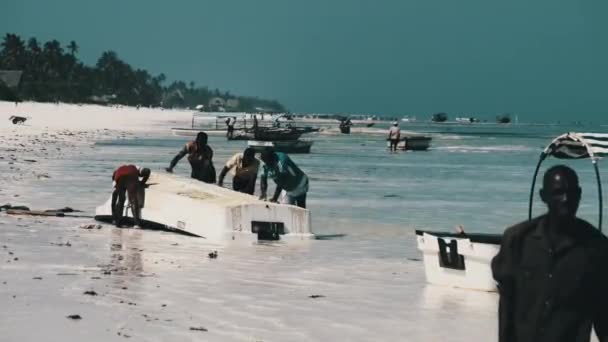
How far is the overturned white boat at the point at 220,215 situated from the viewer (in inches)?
599

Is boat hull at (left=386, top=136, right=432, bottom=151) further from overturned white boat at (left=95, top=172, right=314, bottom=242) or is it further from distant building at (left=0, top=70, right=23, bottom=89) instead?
distant building at (left=0, top=70, right=23, bottom=89)

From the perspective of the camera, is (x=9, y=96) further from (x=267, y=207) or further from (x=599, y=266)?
(x=599, y=266)

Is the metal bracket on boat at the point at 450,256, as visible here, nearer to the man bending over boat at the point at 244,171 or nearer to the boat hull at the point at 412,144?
the man bending over boat at the point at 244,171

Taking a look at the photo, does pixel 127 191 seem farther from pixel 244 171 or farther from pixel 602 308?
pixel 602 308

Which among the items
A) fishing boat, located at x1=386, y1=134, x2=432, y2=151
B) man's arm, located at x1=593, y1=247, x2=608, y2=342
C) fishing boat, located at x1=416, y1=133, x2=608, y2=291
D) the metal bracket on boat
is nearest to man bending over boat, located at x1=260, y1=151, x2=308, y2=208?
fishing boat, located at x1=416, y1=133, x2=608, y2=291

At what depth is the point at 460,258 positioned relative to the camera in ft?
36.9

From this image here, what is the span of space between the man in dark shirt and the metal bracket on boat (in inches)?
266

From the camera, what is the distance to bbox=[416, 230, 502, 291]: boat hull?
10930mm

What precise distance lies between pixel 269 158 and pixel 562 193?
10.4 meters

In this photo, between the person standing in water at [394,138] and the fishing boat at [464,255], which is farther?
the person standing in water at [394,138]

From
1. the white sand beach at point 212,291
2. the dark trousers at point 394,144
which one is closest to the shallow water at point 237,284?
the white sand beach at point 212,291

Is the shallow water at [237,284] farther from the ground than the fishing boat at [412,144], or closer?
farther from the ground

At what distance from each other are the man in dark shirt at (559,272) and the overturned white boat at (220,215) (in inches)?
426

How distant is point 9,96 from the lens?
11325 cm
